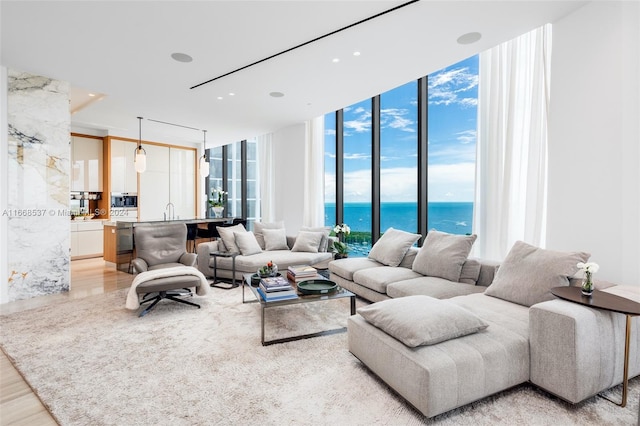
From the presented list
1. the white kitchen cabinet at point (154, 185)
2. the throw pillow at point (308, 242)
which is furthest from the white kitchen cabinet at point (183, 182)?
the throw pillow at point (308, 242)

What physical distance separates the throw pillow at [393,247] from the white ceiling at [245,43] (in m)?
2.11

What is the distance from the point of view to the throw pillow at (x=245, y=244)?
4.94m

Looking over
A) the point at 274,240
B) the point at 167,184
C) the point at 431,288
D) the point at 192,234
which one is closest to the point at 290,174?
the point at 274,240

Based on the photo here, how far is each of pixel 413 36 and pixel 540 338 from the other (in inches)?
114

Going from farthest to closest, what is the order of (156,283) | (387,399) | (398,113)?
(398,113) < (156,283) < (387,399)

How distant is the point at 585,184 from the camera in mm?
2725

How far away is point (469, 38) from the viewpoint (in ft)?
10.6

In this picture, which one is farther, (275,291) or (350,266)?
(350,266)

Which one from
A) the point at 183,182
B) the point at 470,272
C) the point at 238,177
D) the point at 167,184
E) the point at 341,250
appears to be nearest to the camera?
the point at 470,272

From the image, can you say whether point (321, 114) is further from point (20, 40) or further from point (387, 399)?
point (387, 399)

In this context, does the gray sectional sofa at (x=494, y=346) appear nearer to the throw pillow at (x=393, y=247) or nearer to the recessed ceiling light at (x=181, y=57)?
the throw pillow at (x=393, y=247)

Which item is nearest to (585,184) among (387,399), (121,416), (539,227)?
(539,227)

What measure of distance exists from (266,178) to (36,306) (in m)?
5.03

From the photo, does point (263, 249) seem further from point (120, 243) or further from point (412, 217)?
point (120, 243)
